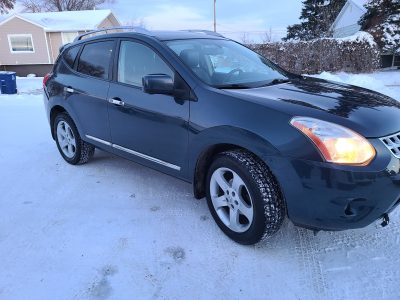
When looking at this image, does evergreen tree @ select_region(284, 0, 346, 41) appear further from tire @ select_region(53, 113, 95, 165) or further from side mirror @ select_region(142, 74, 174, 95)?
side mirror @ select_region(142, 74, 174, 95)

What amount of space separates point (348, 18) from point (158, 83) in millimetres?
31674

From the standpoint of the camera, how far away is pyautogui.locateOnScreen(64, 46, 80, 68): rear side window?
4629 mm

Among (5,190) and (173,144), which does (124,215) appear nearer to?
(173,144)

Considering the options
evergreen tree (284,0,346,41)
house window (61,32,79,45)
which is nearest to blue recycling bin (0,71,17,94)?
house window (61,32,79,45)

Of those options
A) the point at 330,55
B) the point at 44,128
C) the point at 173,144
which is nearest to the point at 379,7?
the point at 330,55

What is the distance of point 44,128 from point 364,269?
632 centimetres

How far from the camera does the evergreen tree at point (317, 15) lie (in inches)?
1239

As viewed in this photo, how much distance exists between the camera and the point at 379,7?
2097cm

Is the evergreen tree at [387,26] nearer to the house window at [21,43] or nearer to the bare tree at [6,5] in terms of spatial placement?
the house window at [21,43]

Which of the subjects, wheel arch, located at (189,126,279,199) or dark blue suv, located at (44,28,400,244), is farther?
wheel arch, located at (189,126,279,199)

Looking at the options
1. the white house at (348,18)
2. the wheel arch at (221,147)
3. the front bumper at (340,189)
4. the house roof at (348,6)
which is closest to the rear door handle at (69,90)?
the wheel arch at (221,147)

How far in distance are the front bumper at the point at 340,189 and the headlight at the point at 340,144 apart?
0.05m

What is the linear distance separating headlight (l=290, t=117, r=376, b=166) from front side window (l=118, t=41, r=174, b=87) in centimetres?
147

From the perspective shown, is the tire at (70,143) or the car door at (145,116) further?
the tire at (70,143)
